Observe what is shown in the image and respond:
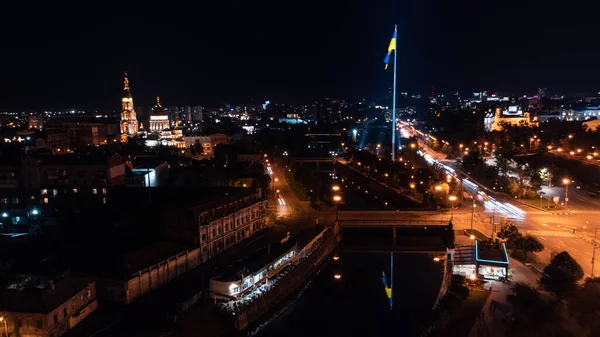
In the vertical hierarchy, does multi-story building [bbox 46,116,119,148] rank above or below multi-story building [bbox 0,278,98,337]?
above

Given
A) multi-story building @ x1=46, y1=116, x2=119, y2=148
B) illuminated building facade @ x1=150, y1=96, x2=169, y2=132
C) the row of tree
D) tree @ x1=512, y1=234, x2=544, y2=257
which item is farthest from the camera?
illuminated building facade @ x1=150, y1=96, x2=169, y2=132

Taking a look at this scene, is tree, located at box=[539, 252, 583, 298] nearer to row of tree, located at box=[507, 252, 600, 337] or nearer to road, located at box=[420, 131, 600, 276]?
row of tree, located at box=[507, 252, 600, 337]

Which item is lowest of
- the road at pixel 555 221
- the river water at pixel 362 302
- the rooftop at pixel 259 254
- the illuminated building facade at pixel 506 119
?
the river water at pixel 362 302

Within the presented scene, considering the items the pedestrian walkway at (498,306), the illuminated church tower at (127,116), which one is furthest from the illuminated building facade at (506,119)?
the illuminated church tower at (127,116)

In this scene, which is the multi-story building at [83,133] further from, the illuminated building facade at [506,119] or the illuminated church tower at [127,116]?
the illuminated building facade at [506,119]

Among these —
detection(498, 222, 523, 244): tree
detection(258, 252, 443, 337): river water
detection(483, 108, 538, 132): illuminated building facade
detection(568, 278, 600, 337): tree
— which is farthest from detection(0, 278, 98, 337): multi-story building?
detection(483, 108, 538, 132): illuminated building facade

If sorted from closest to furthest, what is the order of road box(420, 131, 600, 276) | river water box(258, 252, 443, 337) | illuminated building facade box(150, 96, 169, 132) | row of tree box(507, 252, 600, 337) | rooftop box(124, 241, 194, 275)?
row of tree box(507, 252, 600, 337)
rooftop box(124, 241, 194, 275)
river water box(258, 252, 443, 337)
road box(420, 131, 600, 276)
illuminated building facade box(150, 96, 169, 132)

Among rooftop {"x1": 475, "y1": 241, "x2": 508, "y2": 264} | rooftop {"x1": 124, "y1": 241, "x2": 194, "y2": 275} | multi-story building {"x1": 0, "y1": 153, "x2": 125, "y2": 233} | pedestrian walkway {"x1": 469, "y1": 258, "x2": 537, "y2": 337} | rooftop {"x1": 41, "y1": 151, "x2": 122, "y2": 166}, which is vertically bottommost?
pedestrian walkway {"x1": 469, "y1": 258, "x2": 537, "y2": 337}
